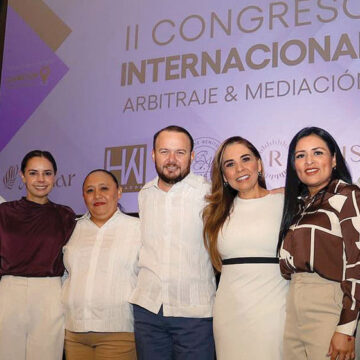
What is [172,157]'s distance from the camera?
2889 mm

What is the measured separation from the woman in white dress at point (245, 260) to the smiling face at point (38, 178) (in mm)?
1001

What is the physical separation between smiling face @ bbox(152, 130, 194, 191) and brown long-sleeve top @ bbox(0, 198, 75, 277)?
675 millimetres

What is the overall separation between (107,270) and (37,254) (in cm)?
42

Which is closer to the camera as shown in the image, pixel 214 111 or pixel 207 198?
pixel 207 198

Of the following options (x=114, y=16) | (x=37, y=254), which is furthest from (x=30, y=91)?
(x=37, y=254)

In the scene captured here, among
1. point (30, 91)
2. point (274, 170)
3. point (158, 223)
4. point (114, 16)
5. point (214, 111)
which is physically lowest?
point (158, 223)

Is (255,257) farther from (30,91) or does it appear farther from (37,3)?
(37,3)

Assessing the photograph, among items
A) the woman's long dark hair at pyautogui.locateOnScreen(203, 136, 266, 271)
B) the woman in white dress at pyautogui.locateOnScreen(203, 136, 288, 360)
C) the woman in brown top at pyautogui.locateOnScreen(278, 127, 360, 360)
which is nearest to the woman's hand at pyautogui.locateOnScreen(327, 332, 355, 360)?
the woman in brown top at pyautogui.locateOnScreen(278, 127, 360, 360)

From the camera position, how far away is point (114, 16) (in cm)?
443

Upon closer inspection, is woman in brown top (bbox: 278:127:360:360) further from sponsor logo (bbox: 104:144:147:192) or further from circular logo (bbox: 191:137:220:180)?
sponsor logo (bbox: 104:144:147:192)

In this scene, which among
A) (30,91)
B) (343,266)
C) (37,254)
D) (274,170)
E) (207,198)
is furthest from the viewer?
(30,91)

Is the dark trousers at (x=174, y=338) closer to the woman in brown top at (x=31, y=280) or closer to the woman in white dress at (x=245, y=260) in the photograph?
the woman in white dress at (x=245, y=260)

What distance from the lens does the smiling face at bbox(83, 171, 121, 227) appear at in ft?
10.2

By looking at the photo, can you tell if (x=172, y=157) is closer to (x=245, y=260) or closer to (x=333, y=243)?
(x=245, y=260)
